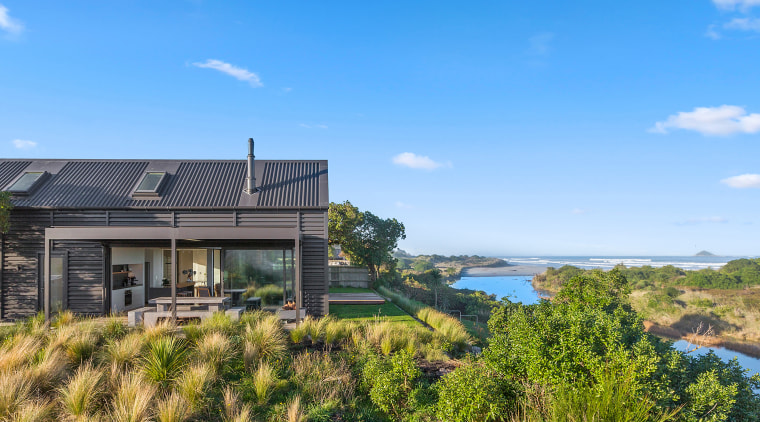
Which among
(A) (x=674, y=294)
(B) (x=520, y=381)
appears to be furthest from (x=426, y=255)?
(B) (x=520, y=381)

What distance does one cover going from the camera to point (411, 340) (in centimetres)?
770

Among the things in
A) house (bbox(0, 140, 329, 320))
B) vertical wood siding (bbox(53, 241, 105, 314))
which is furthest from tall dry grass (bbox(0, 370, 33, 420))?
vertical wood siding (bbox(53, 241, 105, 314))

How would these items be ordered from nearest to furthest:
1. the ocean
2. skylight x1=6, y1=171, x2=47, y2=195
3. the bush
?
the bush
skylight x1=6, y1=171, x2=47, y2=195
the ocean

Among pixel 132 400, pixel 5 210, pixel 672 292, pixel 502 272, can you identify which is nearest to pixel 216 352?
pixel 132 400

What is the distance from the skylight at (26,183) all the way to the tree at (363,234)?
1159 centimetres

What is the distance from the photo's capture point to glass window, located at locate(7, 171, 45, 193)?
11109 mm

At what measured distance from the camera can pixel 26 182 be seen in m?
11.6

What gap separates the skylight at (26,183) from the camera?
36.2ft

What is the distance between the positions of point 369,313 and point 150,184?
8.04 metres

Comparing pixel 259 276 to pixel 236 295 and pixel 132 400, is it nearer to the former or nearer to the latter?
pixel 236 295

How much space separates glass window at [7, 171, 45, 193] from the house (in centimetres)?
3

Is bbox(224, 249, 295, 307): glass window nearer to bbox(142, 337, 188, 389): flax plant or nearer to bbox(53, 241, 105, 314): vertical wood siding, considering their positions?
bbox(53, 241, 105, 314): vertical wood siding

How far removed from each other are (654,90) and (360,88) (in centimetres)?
1268

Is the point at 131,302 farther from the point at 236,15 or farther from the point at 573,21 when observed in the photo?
the point at 573,21
